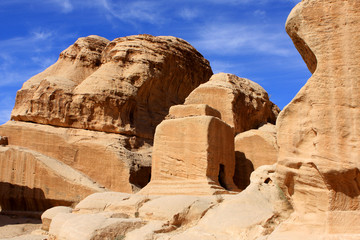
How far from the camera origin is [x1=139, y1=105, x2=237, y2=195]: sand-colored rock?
419 inches

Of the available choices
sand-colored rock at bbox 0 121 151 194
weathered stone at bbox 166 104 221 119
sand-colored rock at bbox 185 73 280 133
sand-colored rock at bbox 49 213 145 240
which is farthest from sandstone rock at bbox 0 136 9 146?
sand-colored rock at bbox 49 213 145 240

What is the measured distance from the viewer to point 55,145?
16203 millimetres

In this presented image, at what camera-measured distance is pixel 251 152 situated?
13.1 metres

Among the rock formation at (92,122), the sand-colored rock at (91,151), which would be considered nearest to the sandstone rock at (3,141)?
the rock formation at (92,122)

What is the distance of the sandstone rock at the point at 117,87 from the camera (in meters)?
16.9

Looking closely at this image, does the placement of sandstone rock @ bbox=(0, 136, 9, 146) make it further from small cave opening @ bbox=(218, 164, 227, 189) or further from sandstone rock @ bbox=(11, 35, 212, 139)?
small cave opening @ bbox=(218, 164, 227, 189)

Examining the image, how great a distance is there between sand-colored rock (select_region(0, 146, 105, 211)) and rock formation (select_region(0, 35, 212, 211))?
0.04 m

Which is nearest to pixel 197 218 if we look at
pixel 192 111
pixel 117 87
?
pixel 192 111

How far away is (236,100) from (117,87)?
216 inches

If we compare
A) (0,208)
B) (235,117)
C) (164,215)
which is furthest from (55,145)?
(164,215)

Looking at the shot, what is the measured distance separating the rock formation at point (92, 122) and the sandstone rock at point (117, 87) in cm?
4

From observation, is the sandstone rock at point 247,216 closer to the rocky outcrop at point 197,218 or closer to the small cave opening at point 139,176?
the rocky outcrop at point 197,218

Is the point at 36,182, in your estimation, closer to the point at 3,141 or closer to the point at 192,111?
the point at 3,141

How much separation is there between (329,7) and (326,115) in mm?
1191
